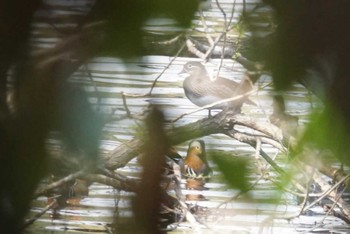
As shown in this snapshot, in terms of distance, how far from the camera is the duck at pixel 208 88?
2.13 feet

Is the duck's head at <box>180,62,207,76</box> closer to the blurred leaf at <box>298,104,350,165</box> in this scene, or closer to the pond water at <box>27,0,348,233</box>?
the pond water at <box>27,0,348,233</box>

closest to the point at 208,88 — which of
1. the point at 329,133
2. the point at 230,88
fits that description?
the point at 230,88

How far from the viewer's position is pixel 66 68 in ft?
2.11

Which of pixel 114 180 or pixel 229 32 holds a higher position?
pixel 229 32

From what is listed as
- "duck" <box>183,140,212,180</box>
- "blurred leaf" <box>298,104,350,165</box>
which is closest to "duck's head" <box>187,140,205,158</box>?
"duck" <box>183,140,212,180</box>

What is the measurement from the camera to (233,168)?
64 cm

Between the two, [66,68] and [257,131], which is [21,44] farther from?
[257,131]

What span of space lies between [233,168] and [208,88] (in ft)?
0.29

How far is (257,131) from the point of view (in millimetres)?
663

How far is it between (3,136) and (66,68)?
97 millimetres

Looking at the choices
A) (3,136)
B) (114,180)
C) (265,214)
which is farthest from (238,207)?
(3,136)

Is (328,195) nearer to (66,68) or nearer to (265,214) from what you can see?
(265,214)

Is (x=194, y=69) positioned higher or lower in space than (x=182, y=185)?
higher

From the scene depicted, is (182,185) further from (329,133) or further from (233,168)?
(329,133)
